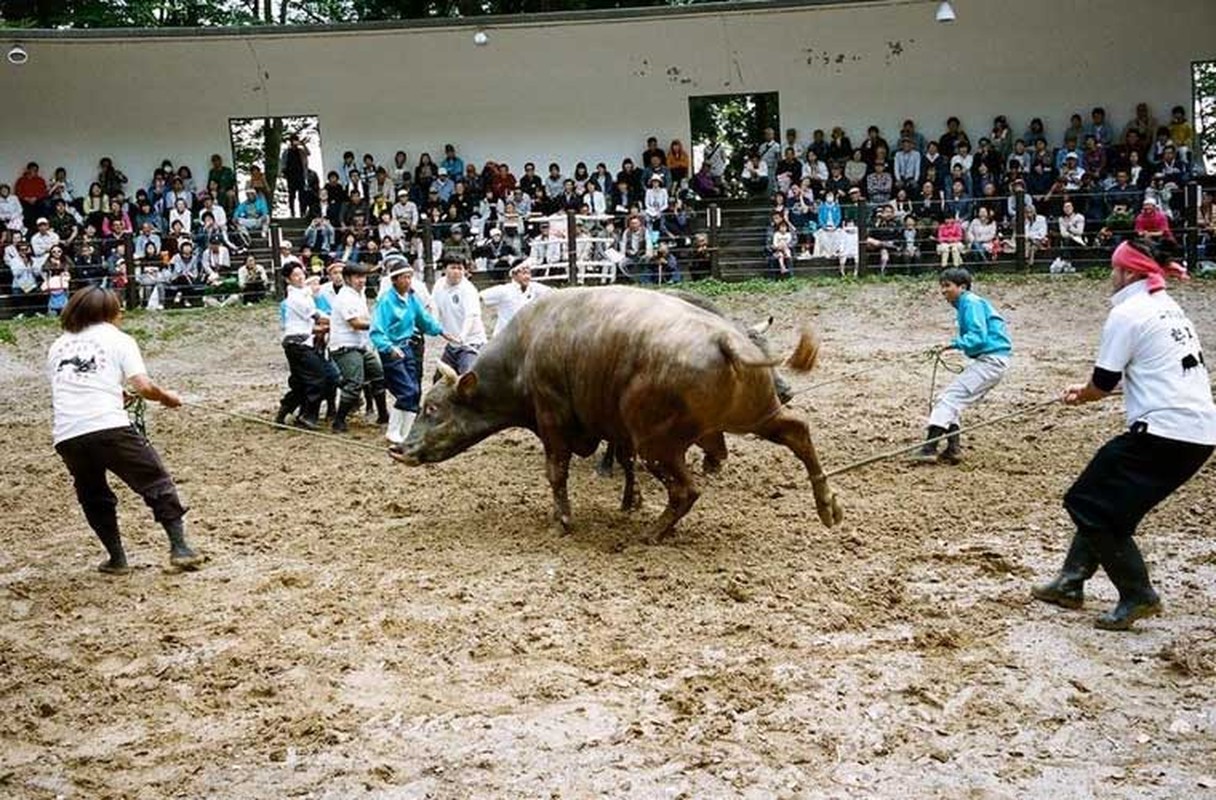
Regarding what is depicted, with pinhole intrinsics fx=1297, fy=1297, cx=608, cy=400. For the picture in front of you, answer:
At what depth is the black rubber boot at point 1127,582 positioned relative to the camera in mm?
6078

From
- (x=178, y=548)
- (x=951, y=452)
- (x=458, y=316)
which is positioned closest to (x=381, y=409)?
(x=458, y=316)

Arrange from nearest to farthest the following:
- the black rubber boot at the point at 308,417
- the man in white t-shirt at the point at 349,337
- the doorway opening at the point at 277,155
Result: the man in white t-shirt at the point at 349,337, the black rubber boot at the point at 308,417, the doorway opening at the point at 277,155

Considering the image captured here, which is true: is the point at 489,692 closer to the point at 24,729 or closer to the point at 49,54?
the point at 24,729

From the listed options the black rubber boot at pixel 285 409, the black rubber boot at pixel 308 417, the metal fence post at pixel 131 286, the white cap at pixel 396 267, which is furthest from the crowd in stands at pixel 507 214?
the white cap at pixel 396 267

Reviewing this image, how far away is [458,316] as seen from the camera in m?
11.1

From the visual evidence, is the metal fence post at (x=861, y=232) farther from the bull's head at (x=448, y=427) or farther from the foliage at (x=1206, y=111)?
the bull's head at (x=448, y=427)

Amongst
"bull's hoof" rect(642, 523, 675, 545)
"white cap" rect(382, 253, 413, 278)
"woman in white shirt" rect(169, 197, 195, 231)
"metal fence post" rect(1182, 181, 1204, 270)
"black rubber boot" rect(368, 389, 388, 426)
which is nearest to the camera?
"bull's hoof" rect(642, 523, 675, 545)

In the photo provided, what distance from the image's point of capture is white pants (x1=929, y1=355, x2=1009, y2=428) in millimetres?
9781

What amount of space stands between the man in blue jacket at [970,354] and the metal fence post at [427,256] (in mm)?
10576

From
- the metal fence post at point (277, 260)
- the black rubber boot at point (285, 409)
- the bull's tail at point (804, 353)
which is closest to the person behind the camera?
the bull's tail at point (804, 353)

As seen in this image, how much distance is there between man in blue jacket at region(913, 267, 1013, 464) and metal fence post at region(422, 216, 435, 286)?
10.6 m

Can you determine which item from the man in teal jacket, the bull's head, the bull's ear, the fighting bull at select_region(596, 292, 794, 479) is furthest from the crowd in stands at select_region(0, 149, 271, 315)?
the bull's ear

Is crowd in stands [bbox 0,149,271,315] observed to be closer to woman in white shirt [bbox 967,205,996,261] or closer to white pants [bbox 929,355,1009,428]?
woman in white shirt [bbox 967,205,996,261]

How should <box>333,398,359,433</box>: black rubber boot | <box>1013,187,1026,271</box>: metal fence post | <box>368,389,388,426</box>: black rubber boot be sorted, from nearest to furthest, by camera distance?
<box>333,398,359,433</box>: black rubber boot → <box>368,389,388,426</box>: black rubber boot → <box>1013,187,1026,271</box>: metal fence post
